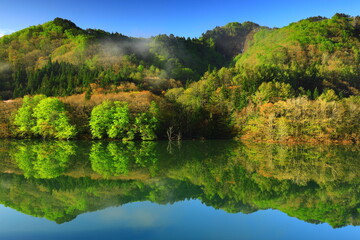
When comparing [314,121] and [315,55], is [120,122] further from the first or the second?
[315,55]

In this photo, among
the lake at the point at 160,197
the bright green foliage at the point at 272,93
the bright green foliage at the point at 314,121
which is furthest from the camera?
the bright green foliage at the point at 272,93

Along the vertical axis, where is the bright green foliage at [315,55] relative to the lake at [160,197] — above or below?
above

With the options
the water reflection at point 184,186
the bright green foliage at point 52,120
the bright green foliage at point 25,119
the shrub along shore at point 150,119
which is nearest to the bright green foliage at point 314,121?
the shrub along shore at point 150,119

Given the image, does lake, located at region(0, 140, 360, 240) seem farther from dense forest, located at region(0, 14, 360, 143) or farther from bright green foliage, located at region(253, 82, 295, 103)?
bright green foliage, located at region(253, 82, 295, 103)

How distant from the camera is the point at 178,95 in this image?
78.1m

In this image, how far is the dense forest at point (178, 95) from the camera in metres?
59.5

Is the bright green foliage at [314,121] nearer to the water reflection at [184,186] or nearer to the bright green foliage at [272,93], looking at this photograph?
the bright green foliage at [272,93]

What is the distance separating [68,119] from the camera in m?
58.8

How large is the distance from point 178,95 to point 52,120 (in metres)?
32.9

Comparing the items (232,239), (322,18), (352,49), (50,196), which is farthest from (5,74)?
(322,18)

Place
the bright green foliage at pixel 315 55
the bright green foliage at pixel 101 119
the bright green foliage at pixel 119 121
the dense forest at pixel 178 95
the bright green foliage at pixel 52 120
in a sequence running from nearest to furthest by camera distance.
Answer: the bright green foliage at pixel 119 121, the bright green foliage at pixel 101 119, the bright green foliage at pixel 52 120, the dense forest at pixel 178 95, the bright green foliage at pixel 315 55

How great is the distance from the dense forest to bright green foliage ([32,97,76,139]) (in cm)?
20

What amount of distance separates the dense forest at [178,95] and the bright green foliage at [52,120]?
205 millimetres

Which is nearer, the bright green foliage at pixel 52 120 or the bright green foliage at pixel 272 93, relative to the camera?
the bright green foliage at pixel 52 120
